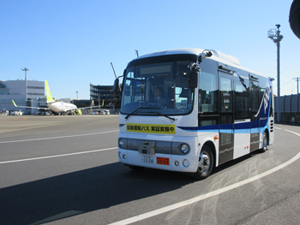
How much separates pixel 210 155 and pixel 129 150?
1989mm

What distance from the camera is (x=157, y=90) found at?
18.9 feet

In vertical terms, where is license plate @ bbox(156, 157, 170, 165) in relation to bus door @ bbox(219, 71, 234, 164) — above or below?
below

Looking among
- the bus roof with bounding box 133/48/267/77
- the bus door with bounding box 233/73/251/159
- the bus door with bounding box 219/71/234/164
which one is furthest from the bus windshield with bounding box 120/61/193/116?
the bus door with bounding box 233/73/251/159

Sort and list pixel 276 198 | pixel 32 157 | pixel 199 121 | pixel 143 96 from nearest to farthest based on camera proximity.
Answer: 1. pixel 276 198
2. pixel 199 121
3. pixel 143 96
4. pixel 32 157

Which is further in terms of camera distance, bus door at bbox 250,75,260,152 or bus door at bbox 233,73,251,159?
bus door at bbox 250,75,260,152

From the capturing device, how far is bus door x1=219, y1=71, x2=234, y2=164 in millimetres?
6426

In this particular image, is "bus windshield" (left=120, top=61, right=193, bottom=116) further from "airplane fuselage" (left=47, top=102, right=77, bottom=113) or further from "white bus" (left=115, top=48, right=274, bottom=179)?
"airplane fuselage" (left=47, top=102, right=77, bottom=113)

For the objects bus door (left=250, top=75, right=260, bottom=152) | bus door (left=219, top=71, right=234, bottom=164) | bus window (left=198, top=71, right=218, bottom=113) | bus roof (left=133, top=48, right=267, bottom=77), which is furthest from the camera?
bus door (left=250, top=75, right=260, bottom=152)

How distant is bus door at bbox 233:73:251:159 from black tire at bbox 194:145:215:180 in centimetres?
144

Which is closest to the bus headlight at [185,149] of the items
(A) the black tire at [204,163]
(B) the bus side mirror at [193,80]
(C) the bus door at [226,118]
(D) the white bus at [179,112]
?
(D) the white bus at [179,112]

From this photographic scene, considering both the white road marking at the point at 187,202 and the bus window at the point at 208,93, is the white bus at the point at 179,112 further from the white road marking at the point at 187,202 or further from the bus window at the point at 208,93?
the white road marking at the point at 187,202

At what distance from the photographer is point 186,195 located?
4.79m

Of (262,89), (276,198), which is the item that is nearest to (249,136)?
(262,89)

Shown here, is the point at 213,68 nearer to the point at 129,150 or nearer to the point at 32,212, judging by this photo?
the point at 129,150
